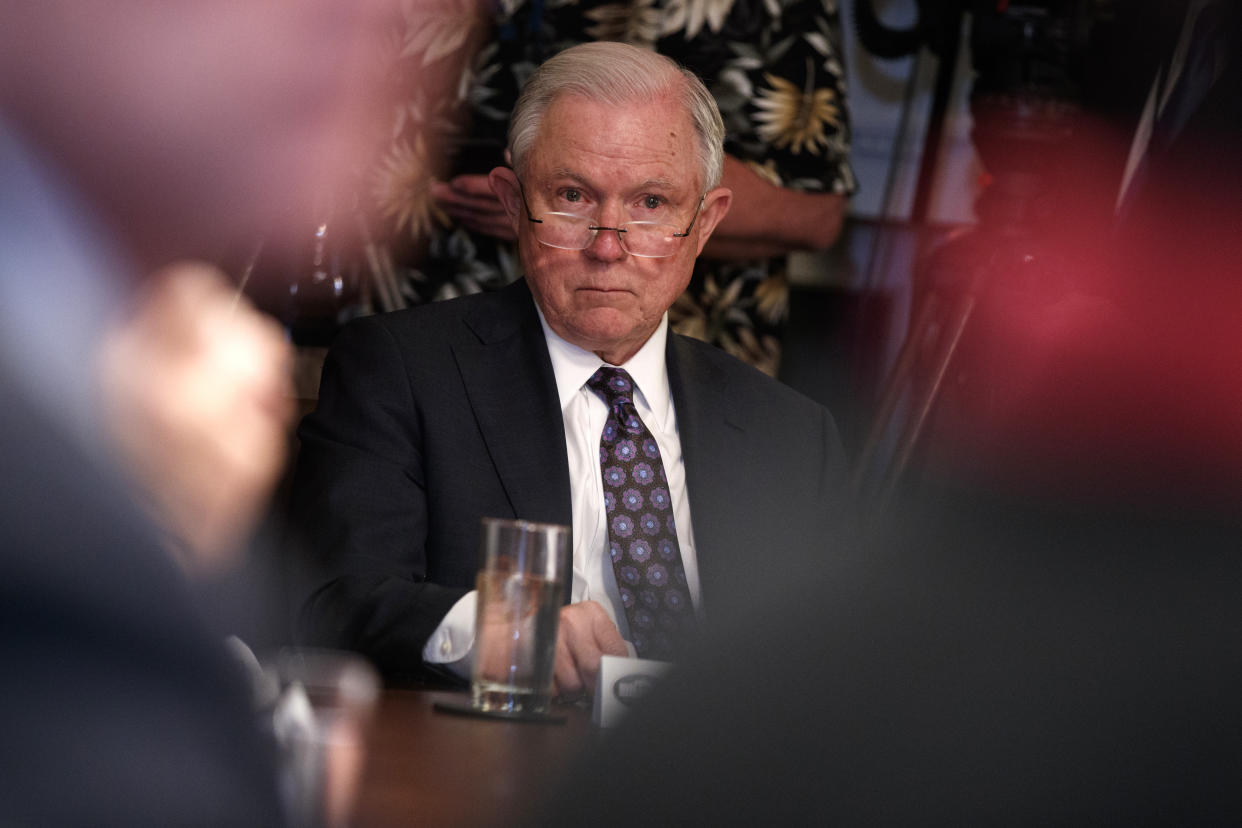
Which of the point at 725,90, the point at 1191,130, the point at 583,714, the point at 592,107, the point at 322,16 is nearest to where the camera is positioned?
the point at 322,16

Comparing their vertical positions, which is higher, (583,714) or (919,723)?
(919,723)

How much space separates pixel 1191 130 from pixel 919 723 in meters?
1.26

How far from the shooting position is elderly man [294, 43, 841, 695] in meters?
1.54

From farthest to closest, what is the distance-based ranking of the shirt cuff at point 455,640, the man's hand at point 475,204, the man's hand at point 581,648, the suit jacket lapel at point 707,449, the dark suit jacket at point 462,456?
1. the man's hand at point 475,204
2. the suit jacket lapel at point 707,449
3. the dark suit jacket at point 462,456
4. the shirt cuff at point 455,640
5. the man's hand at point 581,648

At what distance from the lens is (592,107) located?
167 centimetres

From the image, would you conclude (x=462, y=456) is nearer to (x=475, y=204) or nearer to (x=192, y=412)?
(x=475, y=204)

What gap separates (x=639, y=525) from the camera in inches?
61.7

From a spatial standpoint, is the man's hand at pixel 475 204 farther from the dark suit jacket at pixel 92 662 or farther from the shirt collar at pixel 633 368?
the dark suit jacket at pixel 92 662

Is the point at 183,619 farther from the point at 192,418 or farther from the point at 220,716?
the point at 192,418

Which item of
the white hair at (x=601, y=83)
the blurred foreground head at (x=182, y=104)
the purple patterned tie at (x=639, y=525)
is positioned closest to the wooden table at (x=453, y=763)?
the blurred foreground head at (x=182, y=104)

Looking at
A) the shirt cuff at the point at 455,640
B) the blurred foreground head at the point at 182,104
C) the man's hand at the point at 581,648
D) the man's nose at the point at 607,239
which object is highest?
the blurred foreground head at the point at 182,104

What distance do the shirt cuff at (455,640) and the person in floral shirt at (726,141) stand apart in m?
0.98

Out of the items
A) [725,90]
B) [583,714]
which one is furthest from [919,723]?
[725,90]

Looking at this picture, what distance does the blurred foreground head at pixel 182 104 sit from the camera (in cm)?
26
